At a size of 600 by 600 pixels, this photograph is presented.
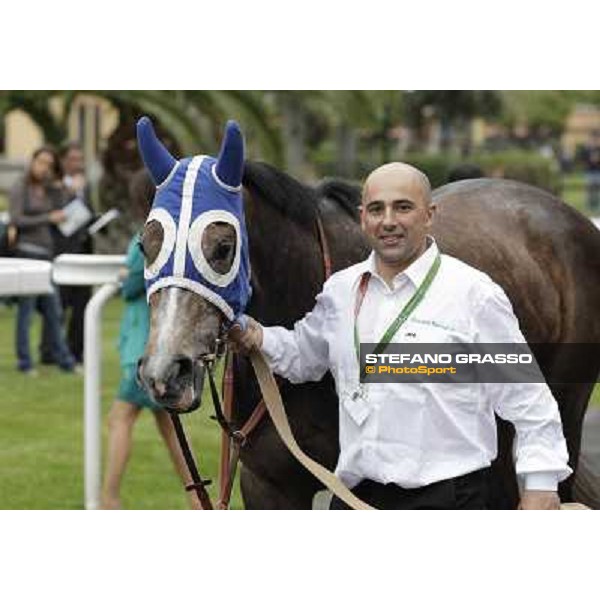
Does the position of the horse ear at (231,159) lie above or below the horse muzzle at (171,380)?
above

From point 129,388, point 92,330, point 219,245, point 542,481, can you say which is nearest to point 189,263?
point 219,245

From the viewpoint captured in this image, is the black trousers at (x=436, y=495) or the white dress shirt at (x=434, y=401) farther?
the black trousers at (x=436, y=495)

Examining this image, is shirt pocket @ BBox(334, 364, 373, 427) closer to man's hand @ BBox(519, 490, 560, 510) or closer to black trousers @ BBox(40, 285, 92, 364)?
man's hand @ BBox(519, 490, 560, 510)

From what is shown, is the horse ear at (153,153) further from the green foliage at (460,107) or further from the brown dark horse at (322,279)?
the green foliage at (460,107)

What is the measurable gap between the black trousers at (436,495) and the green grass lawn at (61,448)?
0.93 m

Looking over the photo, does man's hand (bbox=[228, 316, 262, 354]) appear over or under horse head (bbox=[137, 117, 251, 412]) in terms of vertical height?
under

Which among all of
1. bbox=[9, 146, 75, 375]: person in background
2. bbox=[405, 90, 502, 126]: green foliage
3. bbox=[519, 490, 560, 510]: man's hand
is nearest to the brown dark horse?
bbox=[519, 490, 560, 510]: man's hand

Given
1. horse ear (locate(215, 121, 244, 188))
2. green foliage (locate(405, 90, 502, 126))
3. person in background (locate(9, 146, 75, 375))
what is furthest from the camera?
green foliage (locate(405, 90, 502, 126))

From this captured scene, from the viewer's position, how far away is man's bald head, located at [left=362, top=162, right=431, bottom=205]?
143 inches

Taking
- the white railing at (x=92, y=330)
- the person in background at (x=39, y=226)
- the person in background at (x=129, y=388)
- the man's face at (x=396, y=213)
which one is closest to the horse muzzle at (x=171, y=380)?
the man's face at (x=396, y=213)

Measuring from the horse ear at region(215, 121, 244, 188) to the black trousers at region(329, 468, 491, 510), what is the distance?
854 mm

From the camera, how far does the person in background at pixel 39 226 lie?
11.8 m

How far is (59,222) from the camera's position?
11.9 m

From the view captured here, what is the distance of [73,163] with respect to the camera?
42.4ft
